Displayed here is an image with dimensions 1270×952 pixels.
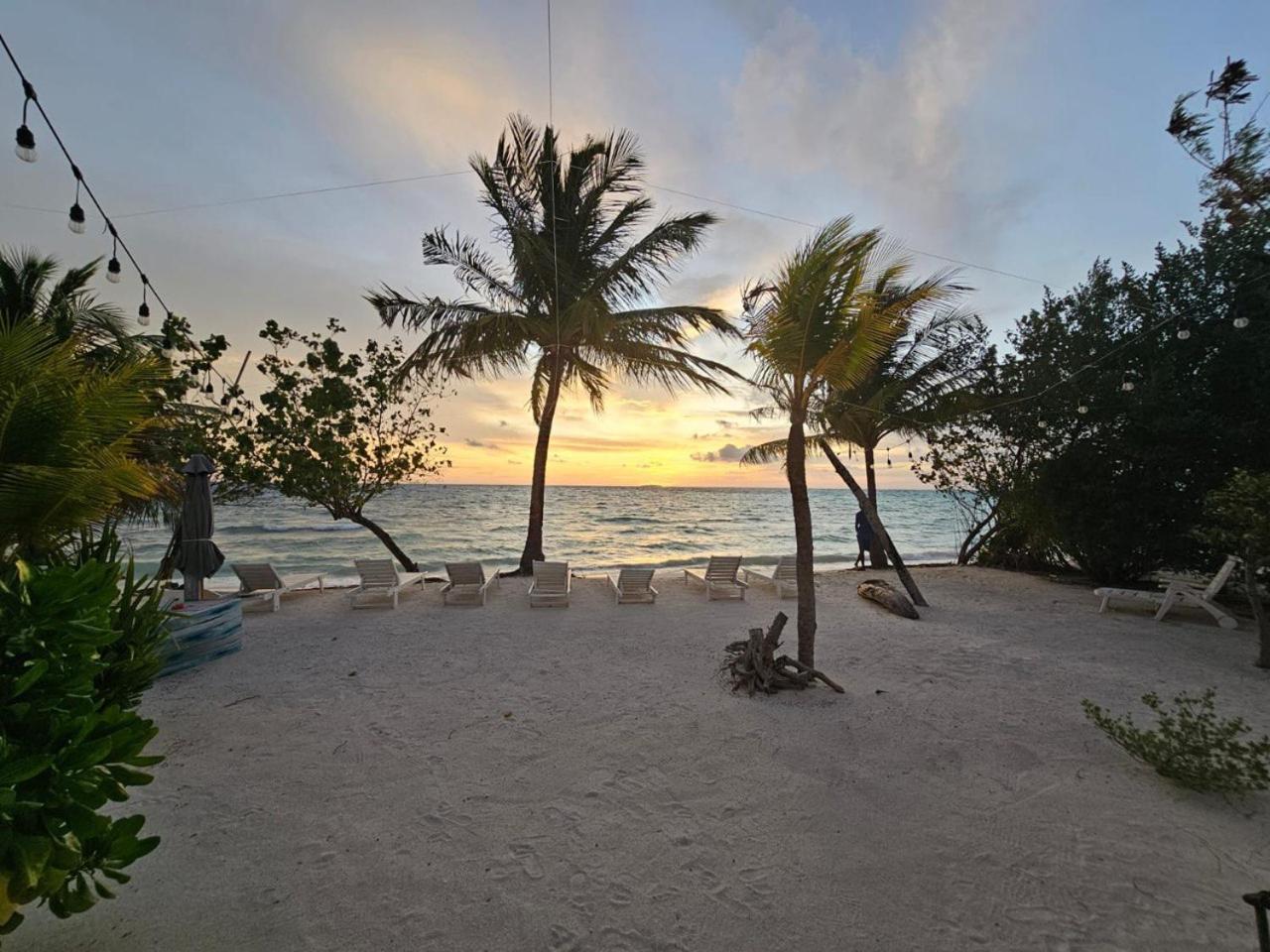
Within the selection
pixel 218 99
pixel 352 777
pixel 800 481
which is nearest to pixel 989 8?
pixel 800 481

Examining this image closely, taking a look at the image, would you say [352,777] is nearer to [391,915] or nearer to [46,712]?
[391,915]

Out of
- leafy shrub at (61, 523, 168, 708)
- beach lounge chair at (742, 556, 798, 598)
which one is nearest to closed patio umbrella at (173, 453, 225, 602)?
leafy shrub at (61, 523, 168, 708)

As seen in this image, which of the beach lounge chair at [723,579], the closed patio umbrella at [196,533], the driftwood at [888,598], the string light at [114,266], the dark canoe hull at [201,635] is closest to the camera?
the dark canoe hull at [201,635]

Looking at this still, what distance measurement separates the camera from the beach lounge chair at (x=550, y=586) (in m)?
8.42

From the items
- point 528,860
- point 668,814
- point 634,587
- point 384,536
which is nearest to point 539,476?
point 634,587

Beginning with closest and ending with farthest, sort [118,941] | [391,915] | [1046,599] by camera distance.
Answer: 1. [118,941]
2. [391,915]
3. [1046,599]

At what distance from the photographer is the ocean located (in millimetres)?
19188

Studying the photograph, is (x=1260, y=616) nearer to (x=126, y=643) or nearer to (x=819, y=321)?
(x=819, y=321)

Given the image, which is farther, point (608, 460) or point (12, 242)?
point (608, 460)

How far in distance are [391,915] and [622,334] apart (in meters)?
9.19

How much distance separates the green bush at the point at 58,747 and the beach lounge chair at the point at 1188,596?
1080cm

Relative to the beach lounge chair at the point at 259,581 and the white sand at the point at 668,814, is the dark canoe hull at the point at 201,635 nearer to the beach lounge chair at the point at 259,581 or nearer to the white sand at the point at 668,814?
the white sand at the point at 668,814

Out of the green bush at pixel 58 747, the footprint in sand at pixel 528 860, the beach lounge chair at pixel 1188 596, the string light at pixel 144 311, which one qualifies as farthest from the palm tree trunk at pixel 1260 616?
the string light at pixel 144 311

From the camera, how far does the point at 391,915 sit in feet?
7.28
